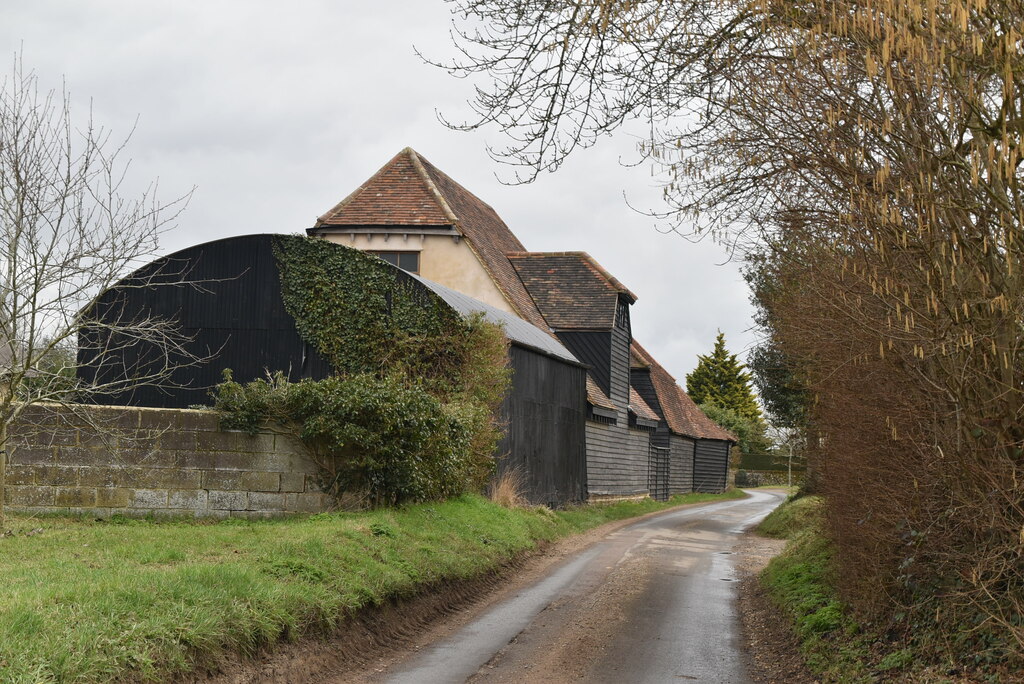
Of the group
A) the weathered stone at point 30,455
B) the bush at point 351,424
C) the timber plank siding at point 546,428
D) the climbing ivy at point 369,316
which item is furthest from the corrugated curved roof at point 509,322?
the weathered stone at point 30,455

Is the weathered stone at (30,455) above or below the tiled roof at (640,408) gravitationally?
below

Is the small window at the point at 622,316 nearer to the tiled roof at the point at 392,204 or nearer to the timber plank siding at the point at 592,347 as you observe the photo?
the timber plank siding at the point at 592,347

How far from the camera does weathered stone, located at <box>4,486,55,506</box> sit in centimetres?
1383

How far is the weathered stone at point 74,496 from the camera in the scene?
1392 cm

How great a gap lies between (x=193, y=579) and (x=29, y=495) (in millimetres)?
6977

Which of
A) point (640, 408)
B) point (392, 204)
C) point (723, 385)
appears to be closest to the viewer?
point (392, 204)

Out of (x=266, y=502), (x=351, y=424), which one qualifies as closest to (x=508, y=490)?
(x=351, y=424)

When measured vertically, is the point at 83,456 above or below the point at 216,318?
below

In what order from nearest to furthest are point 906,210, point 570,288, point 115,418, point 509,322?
1. point 906,210
2. point 115,418
3. point 509,322
4. point 570,288

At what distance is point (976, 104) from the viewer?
21.7 ft

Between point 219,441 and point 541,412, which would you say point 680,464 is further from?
point 219,441

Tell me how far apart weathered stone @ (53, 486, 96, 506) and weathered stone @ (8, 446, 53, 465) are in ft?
Result: 1.54

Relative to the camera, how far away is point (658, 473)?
41.2 m

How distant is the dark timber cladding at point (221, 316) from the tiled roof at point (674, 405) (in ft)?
76.9
